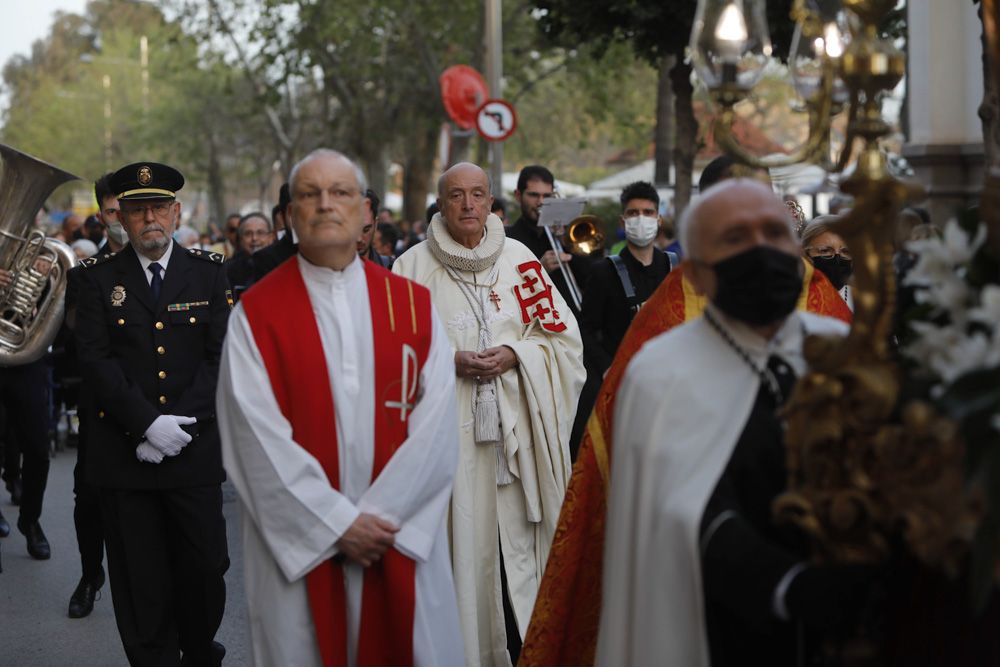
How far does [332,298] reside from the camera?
182 inches

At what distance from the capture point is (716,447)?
347 centimetres

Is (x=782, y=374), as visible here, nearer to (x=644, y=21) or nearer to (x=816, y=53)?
(x=816, y=53)

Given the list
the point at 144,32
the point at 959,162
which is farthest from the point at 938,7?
the point at 144,32

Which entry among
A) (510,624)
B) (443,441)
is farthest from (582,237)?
(443,441)

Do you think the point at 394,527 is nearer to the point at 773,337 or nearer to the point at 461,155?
the point at 773,337

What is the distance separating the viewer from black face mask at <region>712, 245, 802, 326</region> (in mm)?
3451

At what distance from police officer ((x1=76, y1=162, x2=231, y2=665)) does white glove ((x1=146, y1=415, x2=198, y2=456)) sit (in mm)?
13

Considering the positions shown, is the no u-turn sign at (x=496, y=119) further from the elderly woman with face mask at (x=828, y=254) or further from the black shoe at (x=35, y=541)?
the elderly woman with face mask at (x=828, y=254)

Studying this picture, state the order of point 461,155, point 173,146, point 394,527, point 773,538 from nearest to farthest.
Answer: point 773,538
point 394,527
point 461,155
point 173,146

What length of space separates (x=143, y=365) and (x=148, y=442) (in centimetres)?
33

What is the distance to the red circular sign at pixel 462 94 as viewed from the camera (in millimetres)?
19609

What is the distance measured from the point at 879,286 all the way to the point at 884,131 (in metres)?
0.40

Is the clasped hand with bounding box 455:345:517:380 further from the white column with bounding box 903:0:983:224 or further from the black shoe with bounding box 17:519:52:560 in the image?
the white column with bounding box 903:0:983:224

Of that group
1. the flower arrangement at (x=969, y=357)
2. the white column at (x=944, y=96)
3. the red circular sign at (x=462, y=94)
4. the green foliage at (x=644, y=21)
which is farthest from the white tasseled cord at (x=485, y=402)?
the white column at (x=944, y=96)
